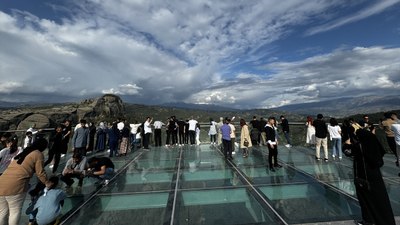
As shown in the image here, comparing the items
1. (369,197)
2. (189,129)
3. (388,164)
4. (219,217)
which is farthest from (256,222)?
(189,129)

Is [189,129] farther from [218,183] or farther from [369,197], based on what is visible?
[369,197]

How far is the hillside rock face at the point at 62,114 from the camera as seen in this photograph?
160 ft

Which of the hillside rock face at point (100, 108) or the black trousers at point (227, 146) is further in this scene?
the hillside rock face at point (100, 108)

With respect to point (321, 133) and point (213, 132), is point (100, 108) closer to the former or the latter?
point (213, 132)

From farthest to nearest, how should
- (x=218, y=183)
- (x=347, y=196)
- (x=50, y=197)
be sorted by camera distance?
(x=218, y=183) → (x=347, y=196) → (x=50, y=197)

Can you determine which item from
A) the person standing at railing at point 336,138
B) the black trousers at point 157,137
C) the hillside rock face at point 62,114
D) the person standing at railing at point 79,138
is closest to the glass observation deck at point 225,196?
the person standing at railing at point 336,138

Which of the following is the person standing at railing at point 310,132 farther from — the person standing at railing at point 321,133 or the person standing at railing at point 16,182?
the person standing at railing at point 16,182

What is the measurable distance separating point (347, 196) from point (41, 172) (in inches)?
252

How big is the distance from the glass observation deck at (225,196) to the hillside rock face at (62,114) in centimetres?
3491

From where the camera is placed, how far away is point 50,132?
13016mm

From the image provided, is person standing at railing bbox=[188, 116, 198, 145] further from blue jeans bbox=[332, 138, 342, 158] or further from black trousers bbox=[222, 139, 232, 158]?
blue jeans bbox=[332, 138, 342, 158]

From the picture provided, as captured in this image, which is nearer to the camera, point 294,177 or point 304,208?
point 304,208

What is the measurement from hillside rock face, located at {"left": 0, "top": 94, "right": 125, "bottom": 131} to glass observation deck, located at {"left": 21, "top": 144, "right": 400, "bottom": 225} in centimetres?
3491

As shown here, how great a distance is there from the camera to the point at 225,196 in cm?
653
